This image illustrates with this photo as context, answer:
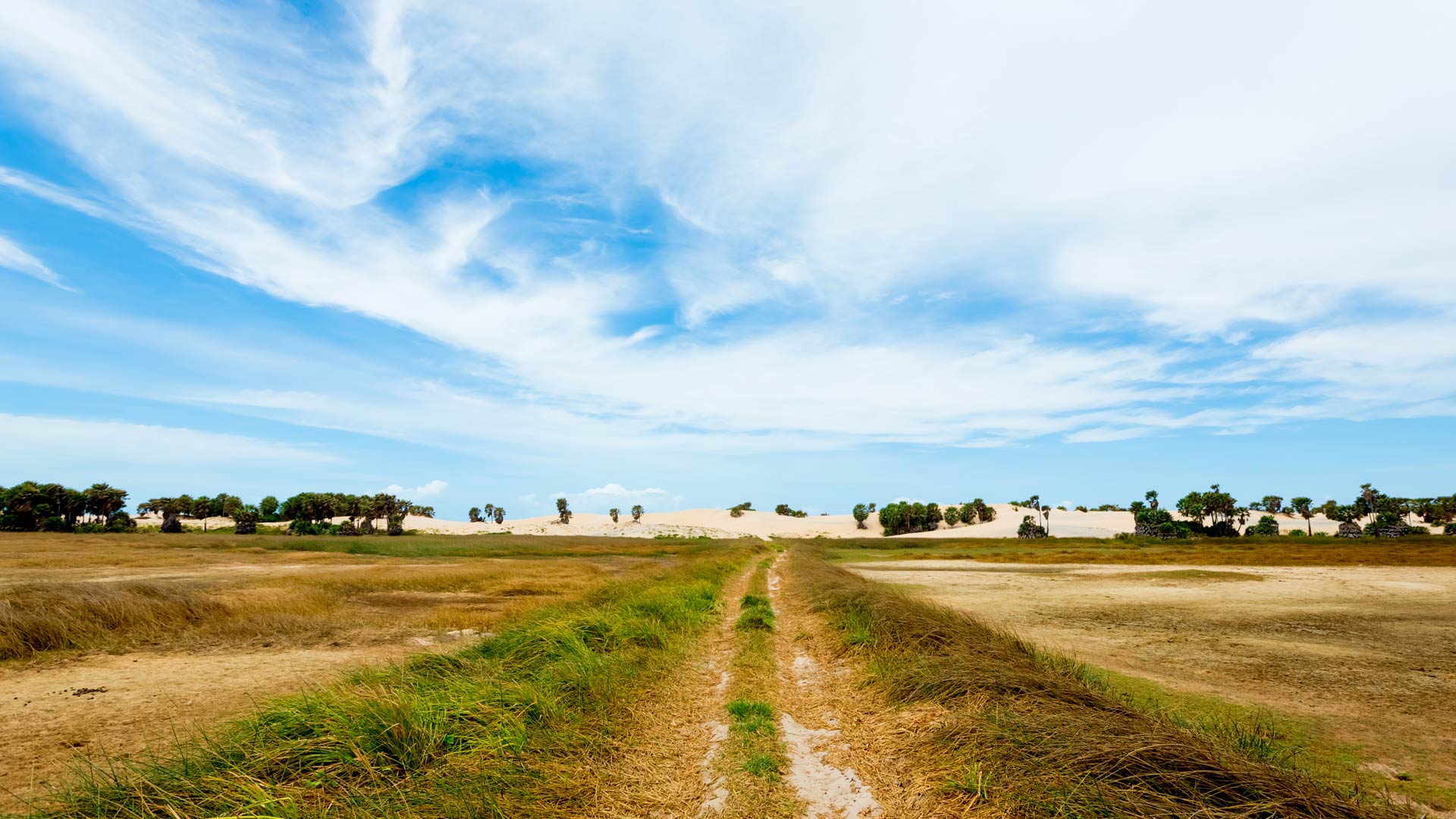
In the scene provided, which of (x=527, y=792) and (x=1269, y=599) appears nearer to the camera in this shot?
(x=527, y=792)

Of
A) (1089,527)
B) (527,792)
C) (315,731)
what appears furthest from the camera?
(1089,527)

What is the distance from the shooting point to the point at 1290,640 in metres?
17.7

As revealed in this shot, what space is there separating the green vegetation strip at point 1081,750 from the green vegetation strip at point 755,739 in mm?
1910

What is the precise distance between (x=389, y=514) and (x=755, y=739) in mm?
173911

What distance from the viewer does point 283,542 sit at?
83375mm

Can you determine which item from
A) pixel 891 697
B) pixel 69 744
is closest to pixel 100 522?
pixel 69 744

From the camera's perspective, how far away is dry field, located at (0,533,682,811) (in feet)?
33.9

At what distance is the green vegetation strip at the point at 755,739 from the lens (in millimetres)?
6750

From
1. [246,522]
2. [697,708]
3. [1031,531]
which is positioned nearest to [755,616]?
[697,708]

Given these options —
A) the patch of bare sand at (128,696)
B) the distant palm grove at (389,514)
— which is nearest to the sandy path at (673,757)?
the patch of bare sand at (128,696)

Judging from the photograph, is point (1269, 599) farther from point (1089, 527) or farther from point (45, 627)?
point (1089, 527)

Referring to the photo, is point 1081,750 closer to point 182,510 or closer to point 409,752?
point 409,752

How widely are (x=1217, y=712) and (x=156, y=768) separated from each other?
45.5 ft

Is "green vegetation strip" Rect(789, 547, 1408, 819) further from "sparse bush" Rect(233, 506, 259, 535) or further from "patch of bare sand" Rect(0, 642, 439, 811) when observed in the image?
"sparse bush" Rect(233, 506, 259, 535)
